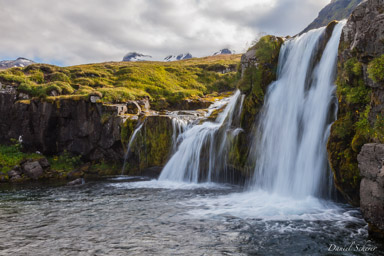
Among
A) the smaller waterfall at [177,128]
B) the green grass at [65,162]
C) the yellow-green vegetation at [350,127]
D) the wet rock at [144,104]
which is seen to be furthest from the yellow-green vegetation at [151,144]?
the yellow-green vegetation at [350,127]

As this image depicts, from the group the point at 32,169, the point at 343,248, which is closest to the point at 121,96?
the point at 32,169

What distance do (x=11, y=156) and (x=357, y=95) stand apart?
107ft

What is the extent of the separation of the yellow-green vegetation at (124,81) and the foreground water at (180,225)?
2089cm

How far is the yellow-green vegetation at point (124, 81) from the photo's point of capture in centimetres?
3544

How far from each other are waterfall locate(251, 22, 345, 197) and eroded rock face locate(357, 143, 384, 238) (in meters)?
4.82

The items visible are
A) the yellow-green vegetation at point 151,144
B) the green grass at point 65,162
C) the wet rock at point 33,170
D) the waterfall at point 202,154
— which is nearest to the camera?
the waterfall at point 202,154

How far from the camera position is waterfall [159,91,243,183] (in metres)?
19.8

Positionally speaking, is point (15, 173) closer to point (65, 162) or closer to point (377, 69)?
point (65, 162)

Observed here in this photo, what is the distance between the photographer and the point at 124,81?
4847 centimetres

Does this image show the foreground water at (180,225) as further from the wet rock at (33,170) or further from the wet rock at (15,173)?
the wet rock at (33,170)

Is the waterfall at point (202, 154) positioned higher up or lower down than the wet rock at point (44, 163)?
higher up

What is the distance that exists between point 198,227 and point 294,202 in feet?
16.8

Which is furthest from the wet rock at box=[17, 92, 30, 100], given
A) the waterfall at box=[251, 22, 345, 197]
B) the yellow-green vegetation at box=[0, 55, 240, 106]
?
the waterfall at box=[251, 22, 345, 197]

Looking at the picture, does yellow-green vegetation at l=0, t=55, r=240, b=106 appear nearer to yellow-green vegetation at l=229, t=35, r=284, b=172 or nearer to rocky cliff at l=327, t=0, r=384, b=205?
yellow-green vegetation at l=229, t=35, r=284, b=172
